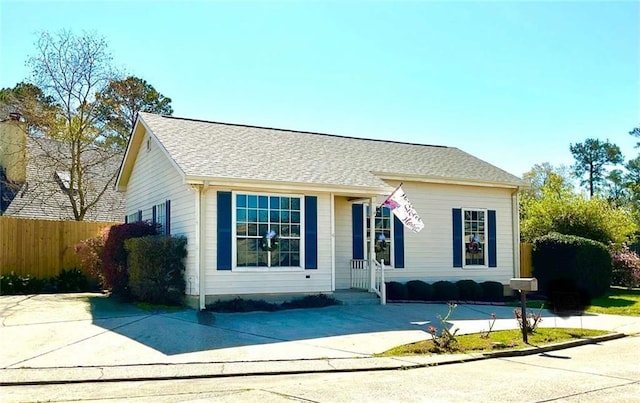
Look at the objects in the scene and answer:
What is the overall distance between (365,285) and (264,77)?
596cm

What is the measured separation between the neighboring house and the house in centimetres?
439

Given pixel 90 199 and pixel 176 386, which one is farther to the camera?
pixel 90 199

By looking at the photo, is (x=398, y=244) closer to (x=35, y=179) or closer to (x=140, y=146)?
(x=140, y=146)

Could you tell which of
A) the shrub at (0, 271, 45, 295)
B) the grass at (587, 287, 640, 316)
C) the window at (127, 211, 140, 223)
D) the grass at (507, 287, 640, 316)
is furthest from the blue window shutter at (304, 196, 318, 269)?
the shrub at (0, 271, 45, 295)

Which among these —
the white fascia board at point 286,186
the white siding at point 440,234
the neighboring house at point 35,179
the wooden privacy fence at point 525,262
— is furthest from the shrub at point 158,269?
the wooden privacy fence at point 525,262

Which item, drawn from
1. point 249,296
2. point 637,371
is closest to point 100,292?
point 249,296

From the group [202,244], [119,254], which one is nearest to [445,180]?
[202,244]

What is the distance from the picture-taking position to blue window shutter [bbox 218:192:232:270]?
45.9 ft

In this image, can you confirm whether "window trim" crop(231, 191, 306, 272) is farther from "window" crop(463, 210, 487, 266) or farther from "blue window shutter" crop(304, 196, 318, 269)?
"window" crop(463, 210, 487, 266)

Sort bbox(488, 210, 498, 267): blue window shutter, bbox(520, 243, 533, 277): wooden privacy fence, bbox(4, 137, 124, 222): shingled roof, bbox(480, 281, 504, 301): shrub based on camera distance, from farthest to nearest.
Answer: bbox(4, 137, 124, 222): shingled roof → bbox(520, 243, 533, 277): wooden privacy fence → bbox(488, 210, 498, 267): blue window shutter → bbox(480, 281, 504, 301): shrub

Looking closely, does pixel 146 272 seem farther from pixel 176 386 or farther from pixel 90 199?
pixel 90 199

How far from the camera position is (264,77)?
613 inches

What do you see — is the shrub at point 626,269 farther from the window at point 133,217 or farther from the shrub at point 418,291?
the window at point 133,217

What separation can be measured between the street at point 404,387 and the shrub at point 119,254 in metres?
7.71
